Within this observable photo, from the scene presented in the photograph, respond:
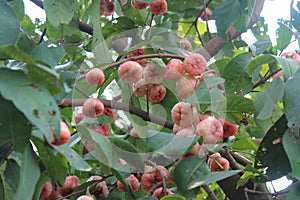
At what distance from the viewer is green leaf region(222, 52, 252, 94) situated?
1.24 metres

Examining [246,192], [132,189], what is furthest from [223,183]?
[132,189]

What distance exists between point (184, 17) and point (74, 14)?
384 millimetres

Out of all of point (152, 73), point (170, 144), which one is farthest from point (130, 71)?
point (170, 144)

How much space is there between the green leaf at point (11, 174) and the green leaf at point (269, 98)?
441 mm

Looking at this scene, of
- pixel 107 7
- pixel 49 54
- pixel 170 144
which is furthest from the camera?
pixel 107 7

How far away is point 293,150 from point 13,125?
446mm

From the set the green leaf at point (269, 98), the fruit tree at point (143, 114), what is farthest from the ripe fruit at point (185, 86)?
the green leaf at point (269, 98)

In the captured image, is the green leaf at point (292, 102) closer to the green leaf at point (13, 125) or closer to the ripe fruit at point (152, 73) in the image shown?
the ripe fruit at point (152, 73)

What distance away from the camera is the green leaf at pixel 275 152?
3.23 ft

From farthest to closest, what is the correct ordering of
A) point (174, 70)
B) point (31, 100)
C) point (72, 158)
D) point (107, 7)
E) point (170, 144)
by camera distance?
point (107, 7) → point (174, 70) → point (170, 144) → point (72, 158) → point (31, 100)

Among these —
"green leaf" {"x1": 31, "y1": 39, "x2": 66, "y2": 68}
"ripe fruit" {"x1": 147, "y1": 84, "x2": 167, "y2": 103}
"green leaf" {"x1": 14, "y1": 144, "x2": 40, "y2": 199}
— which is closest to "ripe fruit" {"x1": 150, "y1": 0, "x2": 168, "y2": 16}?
"ripe fruit" {"x1": 147, "y1": 84, "x2": 167, "y2": 103}

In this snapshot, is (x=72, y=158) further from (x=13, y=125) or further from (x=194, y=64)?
(x=194, y=64)

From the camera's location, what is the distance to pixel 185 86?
3.43 feet

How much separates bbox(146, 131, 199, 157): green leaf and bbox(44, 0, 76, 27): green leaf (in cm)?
50
